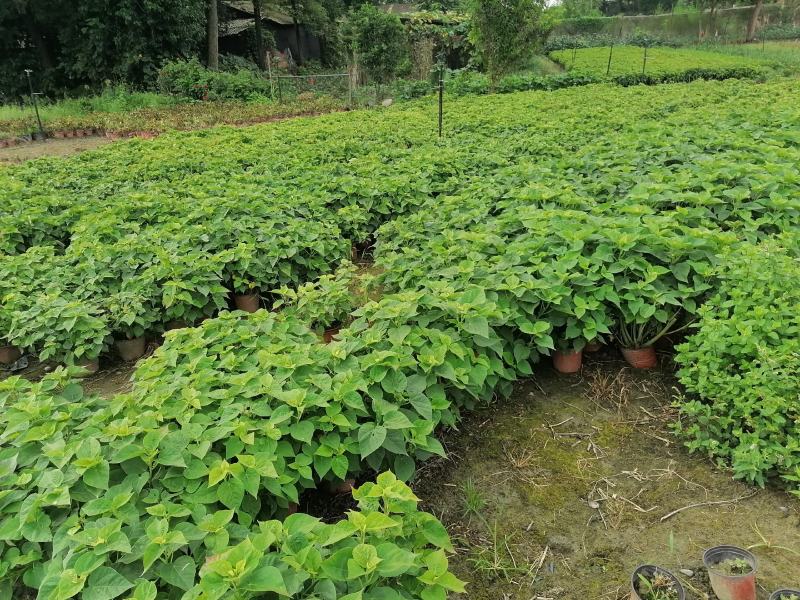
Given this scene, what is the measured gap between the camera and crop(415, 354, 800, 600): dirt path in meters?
2.24

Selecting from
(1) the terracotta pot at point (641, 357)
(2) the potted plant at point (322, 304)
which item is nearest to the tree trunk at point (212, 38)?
(2) the potted plant at point (322, 304)

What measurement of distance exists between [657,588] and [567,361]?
160 cm

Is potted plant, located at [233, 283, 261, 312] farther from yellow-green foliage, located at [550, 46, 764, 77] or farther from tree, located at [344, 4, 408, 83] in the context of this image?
yellow-green foliage, located at [550, 46, 764, 77]

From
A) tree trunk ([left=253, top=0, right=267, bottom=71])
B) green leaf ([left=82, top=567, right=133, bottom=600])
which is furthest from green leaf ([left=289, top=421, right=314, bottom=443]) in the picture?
tree trunk ([left=253, top=0, right=267, bottom=71])

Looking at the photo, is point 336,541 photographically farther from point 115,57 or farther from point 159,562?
point 115,57

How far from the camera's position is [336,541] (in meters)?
1.72

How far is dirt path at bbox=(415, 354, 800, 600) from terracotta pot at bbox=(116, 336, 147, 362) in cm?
262

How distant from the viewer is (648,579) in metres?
2.07

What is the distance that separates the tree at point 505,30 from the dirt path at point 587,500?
15.4 meters

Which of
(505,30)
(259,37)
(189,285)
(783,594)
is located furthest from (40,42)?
(783,594)

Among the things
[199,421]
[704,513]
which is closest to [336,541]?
[199,421]

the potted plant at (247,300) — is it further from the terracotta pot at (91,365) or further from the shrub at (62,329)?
the terracotta pot at (91,365)

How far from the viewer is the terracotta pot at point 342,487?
2.63 m

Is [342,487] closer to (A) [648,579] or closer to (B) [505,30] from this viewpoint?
(A) [648,579]
